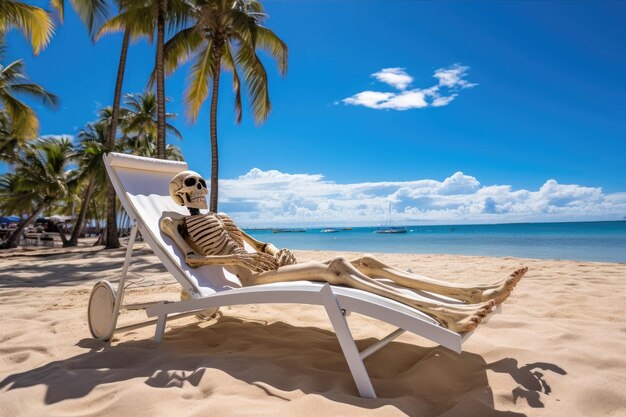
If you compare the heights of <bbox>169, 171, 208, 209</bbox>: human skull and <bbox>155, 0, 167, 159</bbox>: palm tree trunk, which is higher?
<bbox>155, 0, 167, 159</bbox>: palm tree trunk

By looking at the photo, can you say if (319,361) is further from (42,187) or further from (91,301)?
(42,187)

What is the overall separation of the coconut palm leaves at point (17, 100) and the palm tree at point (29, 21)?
3.90 metres

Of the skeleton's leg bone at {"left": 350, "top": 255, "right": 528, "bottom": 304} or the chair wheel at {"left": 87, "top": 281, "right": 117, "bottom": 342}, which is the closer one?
the skeleton's leg bone at {"left": 350, "top": 255, "right": 528, "bottom": 304}

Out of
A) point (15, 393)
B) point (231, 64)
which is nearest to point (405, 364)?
point (15, 393)

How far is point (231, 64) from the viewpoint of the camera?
14383mm

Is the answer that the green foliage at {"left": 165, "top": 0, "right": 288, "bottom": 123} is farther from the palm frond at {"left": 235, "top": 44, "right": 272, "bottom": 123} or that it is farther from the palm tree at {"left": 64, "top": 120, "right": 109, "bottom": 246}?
the palm tree at {"left": 64, "top": 120, "right": 109, "bottom": 246}

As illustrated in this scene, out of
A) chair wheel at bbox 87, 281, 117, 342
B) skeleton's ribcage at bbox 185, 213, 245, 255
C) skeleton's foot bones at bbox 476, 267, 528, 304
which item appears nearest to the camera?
skeleton's foot bones at bbox 476, 267, 528, 304

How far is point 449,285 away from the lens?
2.62 m

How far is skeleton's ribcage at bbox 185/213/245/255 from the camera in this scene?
326cm

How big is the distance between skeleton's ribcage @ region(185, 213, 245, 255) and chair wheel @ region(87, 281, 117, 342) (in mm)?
806

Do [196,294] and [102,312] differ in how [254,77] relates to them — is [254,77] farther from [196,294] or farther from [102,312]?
[196,294]

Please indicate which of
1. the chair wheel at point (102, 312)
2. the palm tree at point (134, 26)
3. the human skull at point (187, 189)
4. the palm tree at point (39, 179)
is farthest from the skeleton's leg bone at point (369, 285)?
the palm tree at point (39, 179)

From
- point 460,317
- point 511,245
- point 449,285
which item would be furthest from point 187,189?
point 511,245

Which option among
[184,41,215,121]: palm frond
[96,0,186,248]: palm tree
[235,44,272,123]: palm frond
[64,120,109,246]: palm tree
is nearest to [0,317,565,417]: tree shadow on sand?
[64,120,109,246]: palm tree
